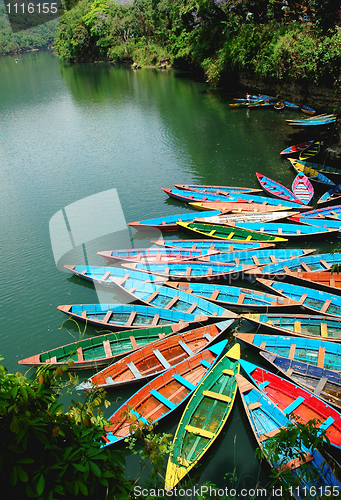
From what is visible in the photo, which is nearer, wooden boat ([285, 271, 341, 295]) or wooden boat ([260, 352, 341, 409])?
wooden boat ([260, 352, 341, 409])

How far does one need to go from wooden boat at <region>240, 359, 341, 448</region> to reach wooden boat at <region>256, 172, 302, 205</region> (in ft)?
38.0

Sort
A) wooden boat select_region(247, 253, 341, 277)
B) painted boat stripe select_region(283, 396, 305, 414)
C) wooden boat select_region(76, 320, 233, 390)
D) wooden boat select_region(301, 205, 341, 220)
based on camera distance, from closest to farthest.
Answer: painted boat stripe select_region(283, 396, 305, 414)
wooden boat select_region(76, 320, 233, 390)
wooden boat select_region(247, 253, 341, 277)
wooden boat select_region(301, 205, 341, 220)

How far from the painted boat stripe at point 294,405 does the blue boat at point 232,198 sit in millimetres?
11409

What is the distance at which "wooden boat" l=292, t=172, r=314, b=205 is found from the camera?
19562 millimetres

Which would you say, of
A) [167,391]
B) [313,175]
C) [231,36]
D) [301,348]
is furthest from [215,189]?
[231,36]

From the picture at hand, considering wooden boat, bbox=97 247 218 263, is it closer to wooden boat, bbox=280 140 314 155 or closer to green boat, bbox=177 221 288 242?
green boat, bbox=177 221 288 242

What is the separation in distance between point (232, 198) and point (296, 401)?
12.7 metres

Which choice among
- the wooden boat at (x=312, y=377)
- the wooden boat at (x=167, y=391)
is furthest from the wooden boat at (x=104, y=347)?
the wooden boat at (x=312, y=377)

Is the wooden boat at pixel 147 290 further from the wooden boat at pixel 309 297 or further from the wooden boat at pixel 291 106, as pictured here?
the wooden boat at pixel 291 106

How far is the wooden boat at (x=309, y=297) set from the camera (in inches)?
506

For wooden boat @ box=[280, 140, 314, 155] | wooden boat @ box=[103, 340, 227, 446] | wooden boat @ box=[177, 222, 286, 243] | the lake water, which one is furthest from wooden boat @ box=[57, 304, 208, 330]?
wooden boat @ box=[280, 140, 314, 155]

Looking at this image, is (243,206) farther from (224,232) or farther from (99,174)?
(99,174)

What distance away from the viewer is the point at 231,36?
138ft

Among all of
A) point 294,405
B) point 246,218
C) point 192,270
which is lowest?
point 294,405
